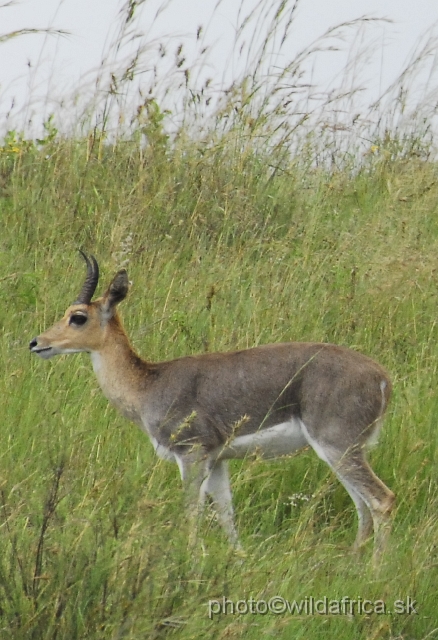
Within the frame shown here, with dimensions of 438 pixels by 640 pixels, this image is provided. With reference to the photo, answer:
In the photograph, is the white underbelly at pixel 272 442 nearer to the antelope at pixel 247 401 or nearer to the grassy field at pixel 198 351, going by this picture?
the antelope at pixel 247 401

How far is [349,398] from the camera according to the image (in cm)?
615

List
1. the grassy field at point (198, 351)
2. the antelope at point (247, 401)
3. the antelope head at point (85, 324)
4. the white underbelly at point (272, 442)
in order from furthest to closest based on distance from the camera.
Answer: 1. the antelope head at point (85, 324)
2. the white underbelly at point (272, 442)
3. the antelope at point (247, 401)
4. the grassy field at point (198, 351)

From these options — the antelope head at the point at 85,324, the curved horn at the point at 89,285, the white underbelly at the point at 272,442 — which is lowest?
the white underbelly at the point at 272,442

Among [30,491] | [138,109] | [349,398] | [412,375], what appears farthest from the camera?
[138,109]

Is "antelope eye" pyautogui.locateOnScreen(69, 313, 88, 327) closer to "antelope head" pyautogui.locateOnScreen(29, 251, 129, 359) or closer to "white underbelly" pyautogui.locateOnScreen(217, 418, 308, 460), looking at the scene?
"antelope head" pyautogui.locateOnScreen(29, 251, 129, 359)

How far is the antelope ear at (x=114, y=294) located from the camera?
6.79 m

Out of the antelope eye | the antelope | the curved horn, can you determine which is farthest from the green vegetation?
the curved horn

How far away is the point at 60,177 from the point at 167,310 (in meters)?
2.09

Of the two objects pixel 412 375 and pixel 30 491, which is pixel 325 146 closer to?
pixel 412 375

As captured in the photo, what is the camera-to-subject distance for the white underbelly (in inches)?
242

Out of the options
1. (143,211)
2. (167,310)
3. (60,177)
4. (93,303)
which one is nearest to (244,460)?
(93,303)

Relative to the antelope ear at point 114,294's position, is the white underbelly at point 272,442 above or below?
below

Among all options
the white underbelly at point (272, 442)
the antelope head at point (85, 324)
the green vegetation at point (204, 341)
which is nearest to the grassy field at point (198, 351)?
the green vegetation at point (204, 341)

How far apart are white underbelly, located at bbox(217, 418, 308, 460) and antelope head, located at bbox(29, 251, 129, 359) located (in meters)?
1.06
